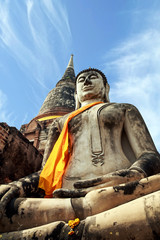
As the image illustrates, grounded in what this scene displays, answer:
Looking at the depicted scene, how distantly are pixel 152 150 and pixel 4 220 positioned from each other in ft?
6.06

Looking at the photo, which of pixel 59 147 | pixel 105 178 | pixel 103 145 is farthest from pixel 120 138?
pixel 105 178

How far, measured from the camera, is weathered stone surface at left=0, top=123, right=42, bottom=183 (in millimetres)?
3631

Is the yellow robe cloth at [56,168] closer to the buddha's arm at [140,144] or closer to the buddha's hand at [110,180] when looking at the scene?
the buddha's hand at [110,180]

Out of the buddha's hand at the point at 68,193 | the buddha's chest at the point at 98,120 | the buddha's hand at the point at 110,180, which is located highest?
the buddha's chest at the point at 98,120

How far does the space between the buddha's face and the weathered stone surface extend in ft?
4.65

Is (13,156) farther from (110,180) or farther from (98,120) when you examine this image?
(110,180)

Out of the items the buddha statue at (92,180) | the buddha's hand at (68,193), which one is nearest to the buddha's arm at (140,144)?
the buddha statue at (92,180)

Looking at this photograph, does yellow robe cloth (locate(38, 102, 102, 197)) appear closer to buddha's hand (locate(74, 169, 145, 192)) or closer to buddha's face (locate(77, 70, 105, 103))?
buddha's hand (locate(74, 169, 145, 192))

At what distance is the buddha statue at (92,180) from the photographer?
4.91 ft

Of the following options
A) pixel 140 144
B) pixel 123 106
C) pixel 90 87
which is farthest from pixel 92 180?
pixel 90 87

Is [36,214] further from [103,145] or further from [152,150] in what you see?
[152,150]

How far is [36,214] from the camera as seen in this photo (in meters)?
1.79

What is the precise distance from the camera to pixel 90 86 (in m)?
3.71

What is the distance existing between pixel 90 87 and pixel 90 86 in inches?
0.7
